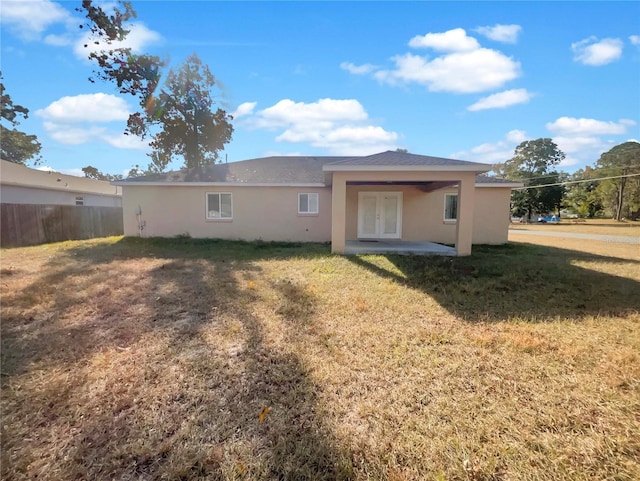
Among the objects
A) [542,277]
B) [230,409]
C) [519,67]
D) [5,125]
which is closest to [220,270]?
[230,409]

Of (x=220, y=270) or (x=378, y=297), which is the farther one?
(x=220, y=270)

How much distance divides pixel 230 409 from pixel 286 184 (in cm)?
1147

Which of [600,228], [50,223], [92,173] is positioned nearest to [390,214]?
[50,223]

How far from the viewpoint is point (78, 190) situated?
1878 centimetres

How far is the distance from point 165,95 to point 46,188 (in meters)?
9.21

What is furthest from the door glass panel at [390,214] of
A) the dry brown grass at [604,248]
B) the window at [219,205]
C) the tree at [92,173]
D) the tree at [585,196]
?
the tree at [92,173]

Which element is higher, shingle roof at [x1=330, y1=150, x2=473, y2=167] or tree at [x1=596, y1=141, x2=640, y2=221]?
tree at [x1=596, y1=141, x2=640, y2=221]

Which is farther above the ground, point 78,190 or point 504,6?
point 504,6

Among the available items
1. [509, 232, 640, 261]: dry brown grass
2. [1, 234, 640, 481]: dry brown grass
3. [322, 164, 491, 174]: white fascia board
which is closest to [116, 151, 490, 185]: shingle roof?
[322, 164, 491, 174]: white fascia board

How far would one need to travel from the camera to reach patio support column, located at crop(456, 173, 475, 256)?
9344 mm

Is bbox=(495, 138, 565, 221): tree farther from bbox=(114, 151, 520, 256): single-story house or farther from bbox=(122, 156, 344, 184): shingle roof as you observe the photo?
bbox=(122, 156, 344, 184): shingle roof

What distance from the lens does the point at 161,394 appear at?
293 centimetres

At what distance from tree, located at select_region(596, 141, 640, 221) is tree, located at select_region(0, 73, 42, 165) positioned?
66.9 meters

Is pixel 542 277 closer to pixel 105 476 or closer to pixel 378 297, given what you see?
pixel 378 297
